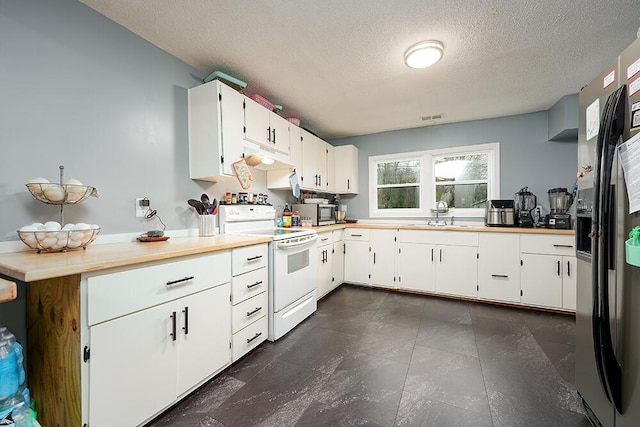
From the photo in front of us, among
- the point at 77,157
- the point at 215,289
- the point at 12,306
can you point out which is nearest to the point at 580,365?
the point at 215,289

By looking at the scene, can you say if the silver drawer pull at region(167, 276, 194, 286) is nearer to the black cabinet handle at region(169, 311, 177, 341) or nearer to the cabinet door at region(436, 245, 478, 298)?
the black cabinet handle at region(169, 311, 177, 341)

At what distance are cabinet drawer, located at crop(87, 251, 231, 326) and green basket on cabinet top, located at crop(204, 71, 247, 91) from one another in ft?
4.82

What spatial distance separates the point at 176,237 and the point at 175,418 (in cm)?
121

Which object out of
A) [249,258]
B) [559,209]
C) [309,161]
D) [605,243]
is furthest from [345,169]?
[605,243]

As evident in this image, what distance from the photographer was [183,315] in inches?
55.5

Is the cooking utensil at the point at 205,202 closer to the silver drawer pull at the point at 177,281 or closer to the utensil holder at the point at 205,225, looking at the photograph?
the utensil holder at the point at 205,225

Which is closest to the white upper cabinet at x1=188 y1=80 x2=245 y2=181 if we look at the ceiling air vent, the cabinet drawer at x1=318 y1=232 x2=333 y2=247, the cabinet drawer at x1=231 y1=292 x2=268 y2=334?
the cabinet drawer at x1=231 y1=292 x2=268 y2=334

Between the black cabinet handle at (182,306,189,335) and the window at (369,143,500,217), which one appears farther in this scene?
the window at (369,143,500,217)

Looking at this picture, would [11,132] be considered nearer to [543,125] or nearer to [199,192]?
[199,192]

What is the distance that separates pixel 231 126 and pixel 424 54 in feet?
→ 5.44

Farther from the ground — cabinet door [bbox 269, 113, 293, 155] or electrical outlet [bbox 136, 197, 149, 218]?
cabinet door [bbox 269, 113, 293, 155]

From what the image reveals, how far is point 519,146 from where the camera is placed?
3320mm

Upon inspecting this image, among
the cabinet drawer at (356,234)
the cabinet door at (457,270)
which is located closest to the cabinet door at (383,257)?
the cabinet drawer at (356,234)

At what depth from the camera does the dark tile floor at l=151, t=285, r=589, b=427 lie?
1.35 metres
